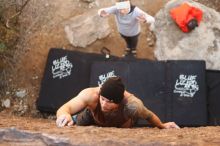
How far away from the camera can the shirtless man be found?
429 centimetres

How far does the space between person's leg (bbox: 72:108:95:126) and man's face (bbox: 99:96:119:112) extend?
32 centimetres

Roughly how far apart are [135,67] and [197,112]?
1.08 metres

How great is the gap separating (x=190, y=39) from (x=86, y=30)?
165cm

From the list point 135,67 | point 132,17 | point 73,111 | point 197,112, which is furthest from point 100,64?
point 73,111

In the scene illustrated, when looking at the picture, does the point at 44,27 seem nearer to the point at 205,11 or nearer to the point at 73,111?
the point at 205,11

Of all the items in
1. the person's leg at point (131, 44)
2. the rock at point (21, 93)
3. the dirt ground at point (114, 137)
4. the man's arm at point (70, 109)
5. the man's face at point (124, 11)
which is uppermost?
the man's face at point (124, 11)

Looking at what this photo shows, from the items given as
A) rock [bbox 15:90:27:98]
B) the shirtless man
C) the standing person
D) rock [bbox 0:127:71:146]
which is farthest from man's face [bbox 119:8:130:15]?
rock [bbox 0:127:71:146]

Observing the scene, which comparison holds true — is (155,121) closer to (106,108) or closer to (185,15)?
(106,108)

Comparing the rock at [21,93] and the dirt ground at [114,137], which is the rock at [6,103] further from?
the dirt ground at [114,137]

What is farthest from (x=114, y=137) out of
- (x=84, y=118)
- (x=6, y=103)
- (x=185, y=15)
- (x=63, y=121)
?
(x=185, y=15)

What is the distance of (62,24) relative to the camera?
27.2 feet

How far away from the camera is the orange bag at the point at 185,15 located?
7.91 metres

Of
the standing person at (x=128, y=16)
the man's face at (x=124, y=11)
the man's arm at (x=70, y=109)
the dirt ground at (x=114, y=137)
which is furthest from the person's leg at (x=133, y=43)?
the dirt ground at (x=114, y=137)

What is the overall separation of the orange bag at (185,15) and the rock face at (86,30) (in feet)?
3.63
